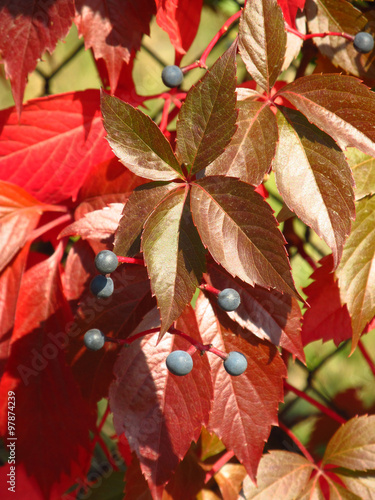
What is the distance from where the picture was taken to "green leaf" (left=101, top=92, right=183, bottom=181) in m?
0.47

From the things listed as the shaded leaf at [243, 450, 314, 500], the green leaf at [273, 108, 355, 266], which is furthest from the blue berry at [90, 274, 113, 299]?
the shaded leaf at [243, 450, 314, 500]

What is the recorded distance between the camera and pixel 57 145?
0.73 meters

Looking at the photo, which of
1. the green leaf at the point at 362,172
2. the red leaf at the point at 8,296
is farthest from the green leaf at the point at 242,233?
the red leaf at the point at 8,296

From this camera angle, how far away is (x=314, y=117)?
54 cm

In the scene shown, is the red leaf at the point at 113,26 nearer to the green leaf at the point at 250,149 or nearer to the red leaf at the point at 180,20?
the red leaf at the point at 180,20

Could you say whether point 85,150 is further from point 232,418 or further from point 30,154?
point 232,418

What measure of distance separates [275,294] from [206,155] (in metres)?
0.21

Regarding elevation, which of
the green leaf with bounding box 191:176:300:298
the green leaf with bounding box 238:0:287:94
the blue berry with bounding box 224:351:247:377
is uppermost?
the green leaf with bounding box 238:0:287:94

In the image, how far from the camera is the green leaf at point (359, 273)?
0.63 m

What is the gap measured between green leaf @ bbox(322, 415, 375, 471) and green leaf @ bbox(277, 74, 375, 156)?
0.48 metres

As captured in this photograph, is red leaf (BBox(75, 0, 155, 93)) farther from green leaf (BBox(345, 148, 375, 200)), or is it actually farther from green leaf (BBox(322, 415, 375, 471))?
green leaf (BBox(322, 415, 375, 471))

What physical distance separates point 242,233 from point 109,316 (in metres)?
0.24

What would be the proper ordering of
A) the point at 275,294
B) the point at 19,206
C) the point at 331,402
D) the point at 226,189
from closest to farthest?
the point at 226,189 → the point at 275,294 → the point at 19,206 → the point at 331,402

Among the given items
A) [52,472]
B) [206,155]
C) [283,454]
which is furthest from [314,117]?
[52,472]
